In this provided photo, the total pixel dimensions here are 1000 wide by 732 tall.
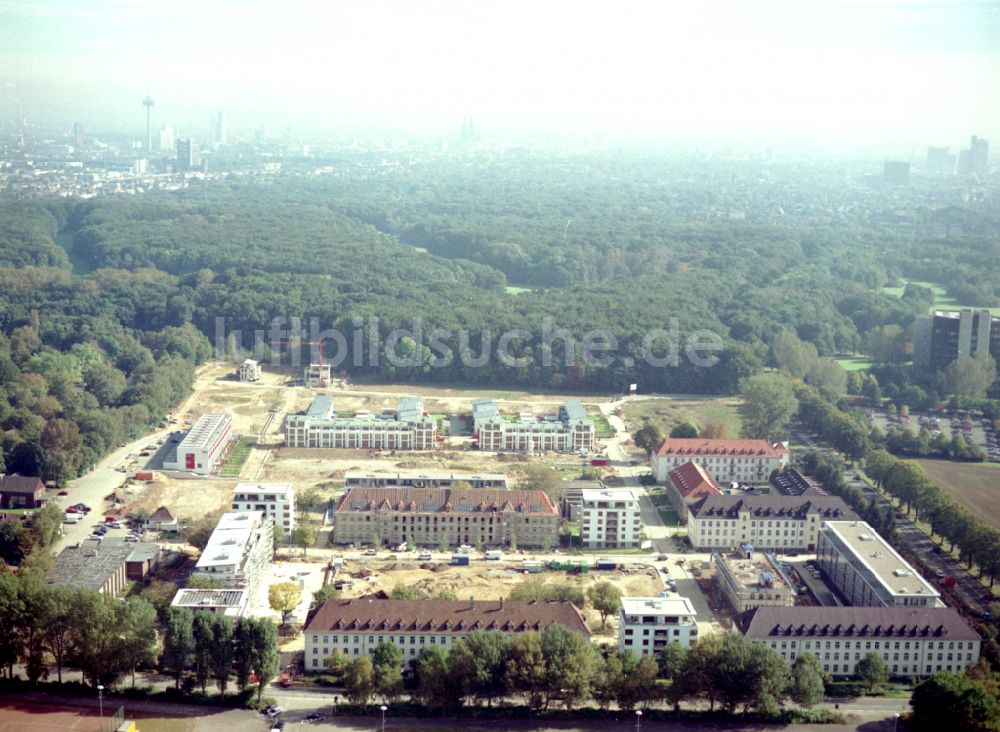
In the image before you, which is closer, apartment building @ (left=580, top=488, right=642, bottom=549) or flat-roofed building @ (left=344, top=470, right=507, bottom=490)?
apartment building @ (left=580, top=488, right=642, bottom=549)

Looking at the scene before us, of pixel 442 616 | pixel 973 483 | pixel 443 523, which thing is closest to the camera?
pixel 442 616

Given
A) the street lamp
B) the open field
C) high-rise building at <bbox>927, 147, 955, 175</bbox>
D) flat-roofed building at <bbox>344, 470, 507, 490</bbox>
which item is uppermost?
high-rise building at <bbox>927, 147, 955, 175</bbox>

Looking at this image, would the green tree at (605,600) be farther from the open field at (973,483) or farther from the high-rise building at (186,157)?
the high-rise building at (186,157)

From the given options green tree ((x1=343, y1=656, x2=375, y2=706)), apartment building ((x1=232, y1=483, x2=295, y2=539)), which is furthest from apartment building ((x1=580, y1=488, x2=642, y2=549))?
green tree ((x1=343, y1=656, x2=375, y2=706))

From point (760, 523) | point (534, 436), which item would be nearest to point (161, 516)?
point (534, 436)

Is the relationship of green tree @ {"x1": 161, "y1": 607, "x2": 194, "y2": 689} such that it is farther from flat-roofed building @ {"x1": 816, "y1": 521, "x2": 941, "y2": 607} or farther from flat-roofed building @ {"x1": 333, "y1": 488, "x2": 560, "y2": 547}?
flat-roofed building @ {"x1": 816, "y1": 521, "x2": 941, "y2": 607}

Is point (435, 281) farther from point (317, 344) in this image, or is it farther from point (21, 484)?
point (21, 484)
